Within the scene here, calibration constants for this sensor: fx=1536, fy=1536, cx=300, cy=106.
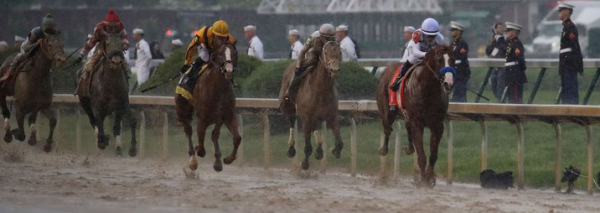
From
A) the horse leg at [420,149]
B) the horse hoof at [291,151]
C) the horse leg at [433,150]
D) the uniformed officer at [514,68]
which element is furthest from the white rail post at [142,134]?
the horse leg at [433,150]

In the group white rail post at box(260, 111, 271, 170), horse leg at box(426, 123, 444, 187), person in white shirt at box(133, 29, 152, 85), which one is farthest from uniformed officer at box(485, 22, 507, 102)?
horse leg at box(426, 123, 444, 187)

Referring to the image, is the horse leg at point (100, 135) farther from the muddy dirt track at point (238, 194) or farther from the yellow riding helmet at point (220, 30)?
the yellow riding helmet at point (220, 30)

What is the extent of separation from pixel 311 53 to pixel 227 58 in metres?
1.12

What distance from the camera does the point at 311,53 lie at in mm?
14930

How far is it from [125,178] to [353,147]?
2311 mm

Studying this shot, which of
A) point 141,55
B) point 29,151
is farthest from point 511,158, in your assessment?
point 141,55

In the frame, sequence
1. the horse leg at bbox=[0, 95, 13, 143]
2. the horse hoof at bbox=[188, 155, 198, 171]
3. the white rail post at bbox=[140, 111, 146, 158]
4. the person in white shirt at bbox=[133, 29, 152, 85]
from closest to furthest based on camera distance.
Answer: the horse hoof at bbox=[188, 155, 198, 171] → the horse leg at bbox=[0, 95, 13, 143] → the white rail post at bbox=[140, 111, 146, 158] → the person in white shirt at bbox=[133, 29, 152, 85]

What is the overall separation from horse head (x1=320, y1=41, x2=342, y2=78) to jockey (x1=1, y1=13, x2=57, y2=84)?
362 cm

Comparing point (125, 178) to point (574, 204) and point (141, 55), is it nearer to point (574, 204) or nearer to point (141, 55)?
point (574, 204)

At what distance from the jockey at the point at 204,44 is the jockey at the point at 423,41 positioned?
5.56ft

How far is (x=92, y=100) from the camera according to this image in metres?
16.2

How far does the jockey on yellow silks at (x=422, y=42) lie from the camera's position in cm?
1381

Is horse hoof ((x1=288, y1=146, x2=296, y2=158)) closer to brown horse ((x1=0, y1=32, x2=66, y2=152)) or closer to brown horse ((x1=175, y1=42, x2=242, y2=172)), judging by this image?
brown horse ((x1=175, y1=42, x2=242, y2=172))

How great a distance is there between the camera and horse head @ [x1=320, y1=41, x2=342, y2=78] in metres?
14.4
